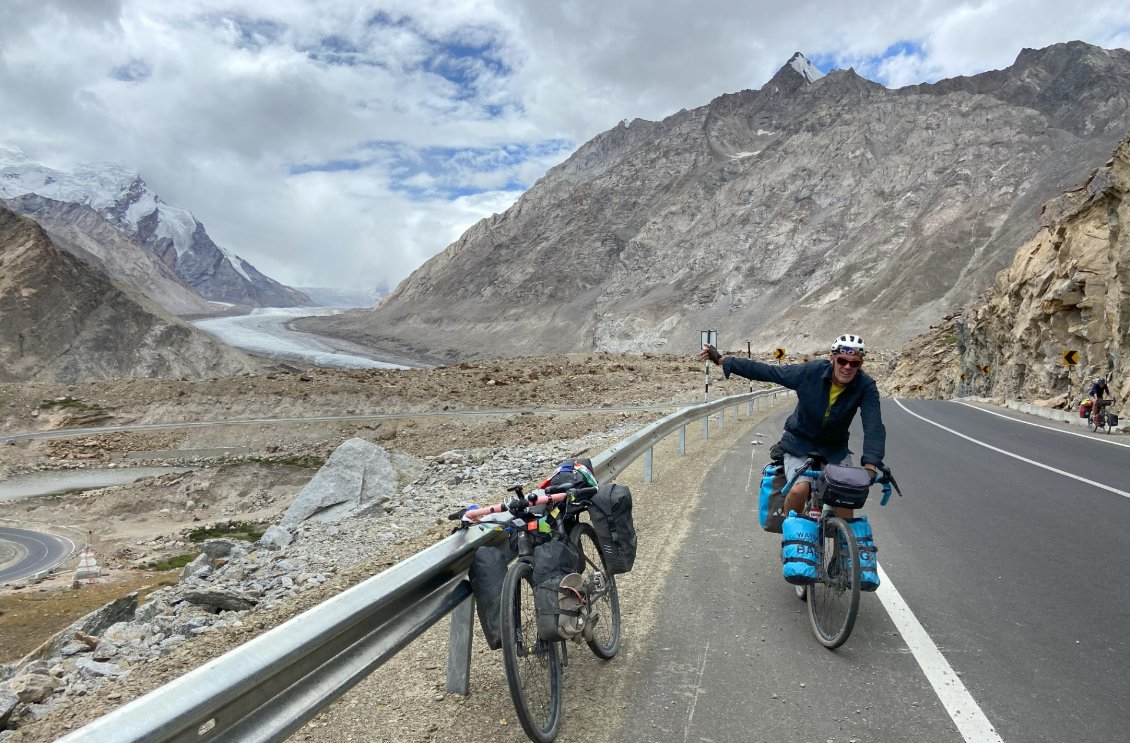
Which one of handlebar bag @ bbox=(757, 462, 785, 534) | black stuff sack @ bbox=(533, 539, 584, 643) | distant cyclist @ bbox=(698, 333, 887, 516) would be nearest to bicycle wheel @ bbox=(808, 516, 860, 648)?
distant cyclist @ bbox=(698, 333, 887, 516)

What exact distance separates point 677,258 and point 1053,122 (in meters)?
64.4

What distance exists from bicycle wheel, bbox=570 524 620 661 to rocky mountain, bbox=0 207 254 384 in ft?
248

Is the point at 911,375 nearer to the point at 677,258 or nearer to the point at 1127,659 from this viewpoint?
the point at 1127,659

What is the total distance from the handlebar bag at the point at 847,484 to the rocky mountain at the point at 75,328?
76351mm

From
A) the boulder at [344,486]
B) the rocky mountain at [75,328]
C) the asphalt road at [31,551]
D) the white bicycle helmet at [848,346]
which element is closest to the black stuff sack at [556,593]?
the white bicycle helmet at [848,346]

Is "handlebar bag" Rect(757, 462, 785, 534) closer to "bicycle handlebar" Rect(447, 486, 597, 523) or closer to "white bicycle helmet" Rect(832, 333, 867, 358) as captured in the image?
"white bicycle helmet" Rect(832, 333, 867, 358)

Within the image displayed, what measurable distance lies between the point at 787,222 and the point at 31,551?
107 m

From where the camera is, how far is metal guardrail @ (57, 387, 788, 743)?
6.05ft

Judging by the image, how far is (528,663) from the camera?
3211 mm

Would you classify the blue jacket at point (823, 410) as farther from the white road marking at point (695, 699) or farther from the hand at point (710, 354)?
the white road marking at point (695, 699)

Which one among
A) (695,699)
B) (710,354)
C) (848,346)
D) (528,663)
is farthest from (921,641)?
(528,663)

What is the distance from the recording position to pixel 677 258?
124250 mm

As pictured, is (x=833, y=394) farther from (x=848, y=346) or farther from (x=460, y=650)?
(x=460, y=650)

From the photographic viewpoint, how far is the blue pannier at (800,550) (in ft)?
13.9
